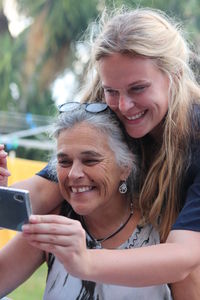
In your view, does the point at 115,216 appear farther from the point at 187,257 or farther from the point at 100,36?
the point at 100,36

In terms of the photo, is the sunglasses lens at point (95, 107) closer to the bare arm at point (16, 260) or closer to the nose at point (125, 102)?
the nose at point (125, 102)

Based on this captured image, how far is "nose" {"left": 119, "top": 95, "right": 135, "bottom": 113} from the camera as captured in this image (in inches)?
64.0

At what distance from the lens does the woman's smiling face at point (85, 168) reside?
1.58 m

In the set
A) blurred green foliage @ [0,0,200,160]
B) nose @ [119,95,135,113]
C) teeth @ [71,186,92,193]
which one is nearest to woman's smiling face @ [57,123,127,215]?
teeth @ [71,186,92,193]

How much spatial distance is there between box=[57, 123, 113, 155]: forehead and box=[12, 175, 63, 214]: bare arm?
0.18 m

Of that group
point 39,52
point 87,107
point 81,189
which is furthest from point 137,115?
point 39,52

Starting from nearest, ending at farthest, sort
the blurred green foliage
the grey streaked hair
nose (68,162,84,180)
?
nose (68,162,84,180) < the grey streaked hair < the blurred green foliage

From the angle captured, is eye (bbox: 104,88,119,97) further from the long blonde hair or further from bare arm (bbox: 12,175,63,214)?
bare arm (bbox: 12,175,63,214)

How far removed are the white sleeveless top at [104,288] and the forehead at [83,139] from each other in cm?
27

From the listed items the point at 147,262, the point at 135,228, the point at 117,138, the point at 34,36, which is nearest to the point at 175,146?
the point at 117,138

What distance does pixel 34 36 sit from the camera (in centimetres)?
1447

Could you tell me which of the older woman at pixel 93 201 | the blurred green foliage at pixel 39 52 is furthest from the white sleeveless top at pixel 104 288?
the blurred green foliage at pixel 39 52

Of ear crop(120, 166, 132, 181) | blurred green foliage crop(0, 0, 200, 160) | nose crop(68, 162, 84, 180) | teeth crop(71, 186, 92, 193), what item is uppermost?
nose crop(68, 162, 84, 180)

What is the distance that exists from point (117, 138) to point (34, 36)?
1320 cm
